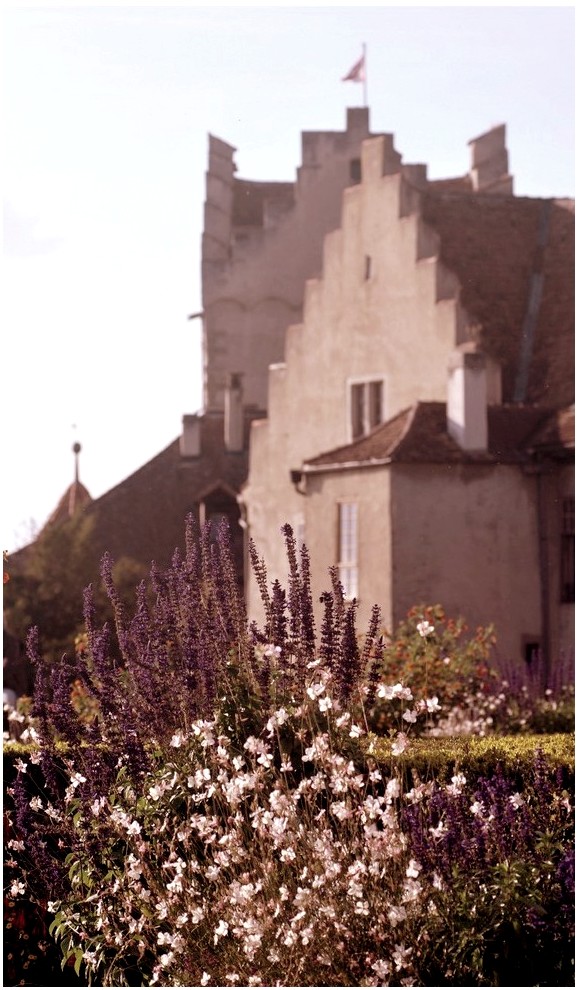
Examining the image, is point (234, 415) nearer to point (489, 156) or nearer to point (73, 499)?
point (73, 499)

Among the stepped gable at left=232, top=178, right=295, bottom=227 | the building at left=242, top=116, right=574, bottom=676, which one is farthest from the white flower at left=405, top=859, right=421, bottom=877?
the stepped gable at left=232, top=178, right=295, bottom=227

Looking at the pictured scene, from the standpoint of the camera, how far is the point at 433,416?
24.1 m

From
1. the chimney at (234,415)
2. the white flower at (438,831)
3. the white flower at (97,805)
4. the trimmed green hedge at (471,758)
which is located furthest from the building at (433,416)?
the white flower at (438,831)

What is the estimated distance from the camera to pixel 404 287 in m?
26.3

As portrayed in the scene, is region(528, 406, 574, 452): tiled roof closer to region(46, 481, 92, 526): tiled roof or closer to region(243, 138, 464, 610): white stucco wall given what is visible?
region(243, 138, 464, 610): white stucco wall

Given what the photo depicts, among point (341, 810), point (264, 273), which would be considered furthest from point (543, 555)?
point (264, 273)

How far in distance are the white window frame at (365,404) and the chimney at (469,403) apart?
3.00m

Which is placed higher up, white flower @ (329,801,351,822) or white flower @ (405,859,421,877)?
white flower @ (329,801,351,822)

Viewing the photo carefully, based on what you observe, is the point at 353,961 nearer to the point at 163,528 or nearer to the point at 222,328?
the point at 163,528

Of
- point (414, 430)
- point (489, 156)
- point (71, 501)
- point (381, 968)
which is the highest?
point (489, 156)

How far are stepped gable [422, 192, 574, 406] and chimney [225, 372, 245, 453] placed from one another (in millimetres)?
5616

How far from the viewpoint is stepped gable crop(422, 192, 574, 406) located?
27109 mm

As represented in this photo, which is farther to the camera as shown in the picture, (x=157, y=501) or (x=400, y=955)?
(x=157, y=501)

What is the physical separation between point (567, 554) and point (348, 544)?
11.4 ft
